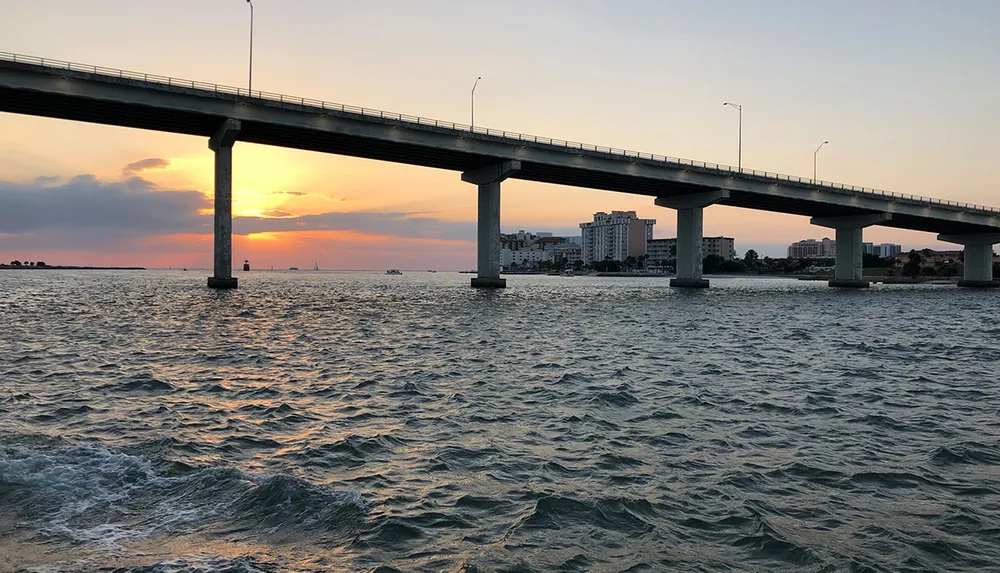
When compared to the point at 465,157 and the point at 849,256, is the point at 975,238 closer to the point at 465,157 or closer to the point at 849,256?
the point at 849,256

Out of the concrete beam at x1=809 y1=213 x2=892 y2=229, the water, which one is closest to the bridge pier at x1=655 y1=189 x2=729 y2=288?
the concrete beam at x1=809 y1=213 x2=892 y2=229

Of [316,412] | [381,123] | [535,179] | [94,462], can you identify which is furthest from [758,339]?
[535,179]

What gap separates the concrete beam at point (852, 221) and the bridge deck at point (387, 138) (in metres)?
2.19

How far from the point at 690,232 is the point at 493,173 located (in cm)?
3350

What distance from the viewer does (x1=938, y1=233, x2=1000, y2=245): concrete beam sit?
371ft

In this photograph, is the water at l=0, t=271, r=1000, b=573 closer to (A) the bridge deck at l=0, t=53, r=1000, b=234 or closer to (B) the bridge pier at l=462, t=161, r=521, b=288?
(A) the bridge deck at l=0, t=53, r=1000, b=234

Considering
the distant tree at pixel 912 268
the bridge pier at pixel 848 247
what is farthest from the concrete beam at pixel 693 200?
the distant tree at pixel 912 268

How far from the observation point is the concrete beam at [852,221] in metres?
98.1

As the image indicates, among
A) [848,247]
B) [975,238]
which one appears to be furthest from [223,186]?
[975,238]

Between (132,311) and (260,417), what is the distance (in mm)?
34994

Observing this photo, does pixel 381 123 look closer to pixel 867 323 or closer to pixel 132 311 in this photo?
pixel 132 311

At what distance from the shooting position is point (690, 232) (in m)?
90.1

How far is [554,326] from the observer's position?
3309cm

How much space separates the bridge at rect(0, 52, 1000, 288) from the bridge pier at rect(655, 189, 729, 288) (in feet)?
0.54
